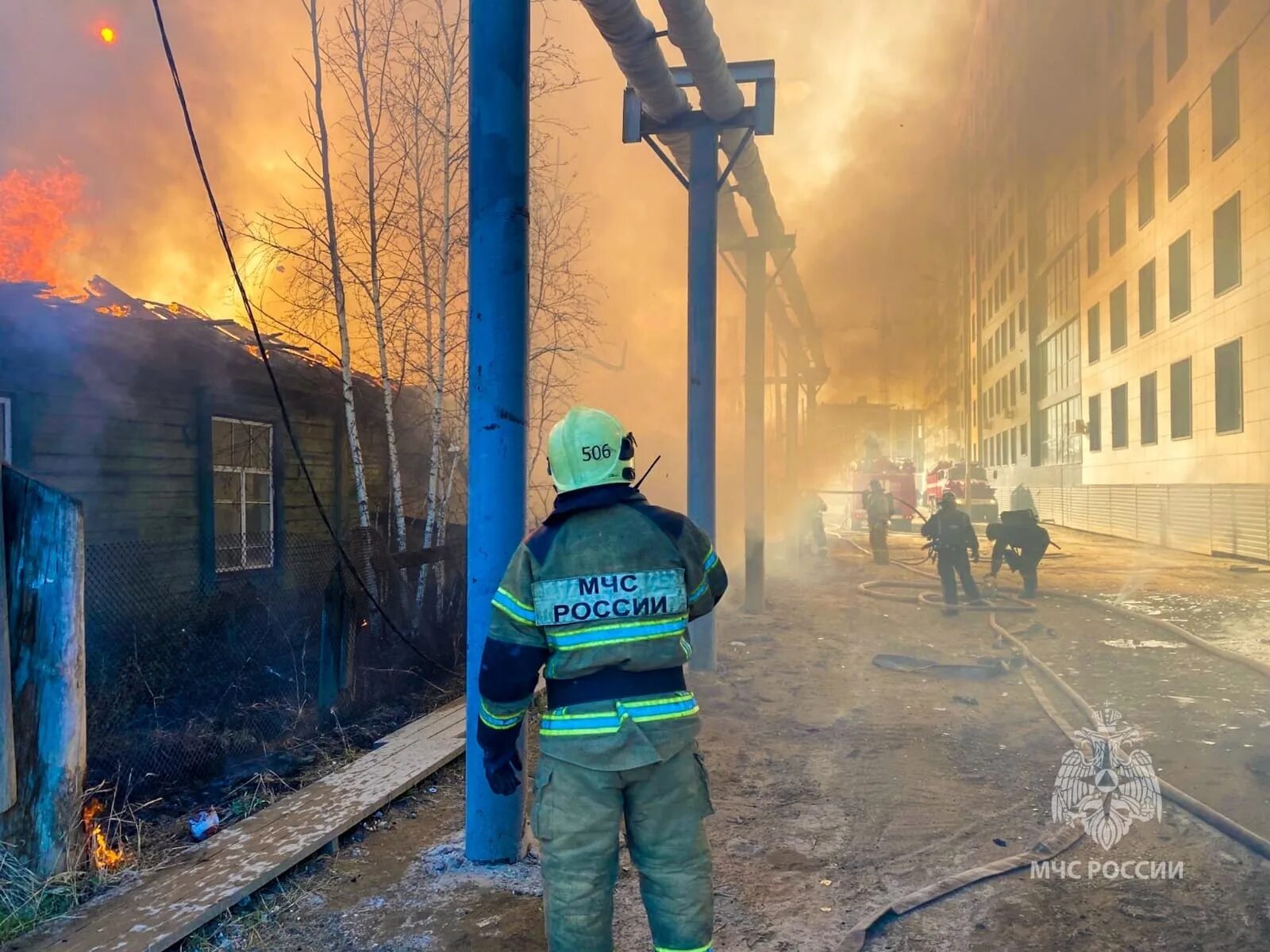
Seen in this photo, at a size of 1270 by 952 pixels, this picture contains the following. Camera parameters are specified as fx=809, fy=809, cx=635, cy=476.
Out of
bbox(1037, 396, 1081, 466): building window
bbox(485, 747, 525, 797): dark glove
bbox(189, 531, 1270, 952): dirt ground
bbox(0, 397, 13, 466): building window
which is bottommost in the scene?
bbox(189, 531, 1270, 952): dirt ground

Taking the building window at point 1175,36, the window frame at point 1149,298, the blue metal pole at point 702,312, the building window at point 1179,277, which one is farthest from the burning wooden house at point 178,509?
the window frame at point 1149,298

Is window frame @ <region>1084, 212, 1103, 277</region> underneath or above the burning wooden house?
above

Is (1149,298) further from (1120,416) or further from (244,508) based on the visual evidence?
(244,508)

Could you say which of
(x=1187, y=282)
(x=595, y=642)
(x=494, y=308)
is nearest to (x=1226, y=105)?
(x=1187, y=282)

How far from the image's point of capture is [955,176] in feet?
83.6

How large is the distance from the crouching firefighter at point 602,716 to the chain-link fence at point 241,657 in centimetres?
340

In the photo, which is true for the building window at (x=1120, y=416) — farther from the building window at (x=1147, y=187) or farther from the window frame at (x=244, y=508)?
the window frame at (x=244, y=508)

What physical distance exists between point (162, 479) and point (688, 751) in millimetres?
7162

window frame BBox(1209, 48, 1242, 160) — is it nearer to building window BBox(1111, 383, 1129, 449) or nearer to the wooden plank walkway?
building window BBox(1111, 383, 1129, 449)

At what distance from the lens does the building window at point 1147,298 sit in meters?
20.7

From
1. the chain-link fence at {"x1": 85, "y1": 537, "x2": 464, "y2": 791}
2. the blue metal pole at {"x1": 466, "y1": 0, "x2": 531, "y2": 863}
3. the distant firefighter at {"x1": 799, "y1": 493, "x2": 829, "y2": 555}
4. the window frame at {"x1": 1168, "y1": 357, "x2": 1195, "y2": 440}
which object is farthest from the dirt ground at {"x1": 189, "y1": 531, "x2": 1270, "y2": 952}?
the window frame at {"x1": 1168, "y1": 357, "x2": 1195, "y2": 440}

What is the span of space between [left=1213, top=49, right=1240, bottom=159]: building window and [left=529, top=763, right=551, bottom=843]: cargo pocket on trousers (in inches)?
791

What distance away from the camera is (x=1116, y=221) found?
22375mm

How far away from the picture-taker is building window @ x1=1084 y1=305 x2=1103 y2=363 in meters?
24.5
